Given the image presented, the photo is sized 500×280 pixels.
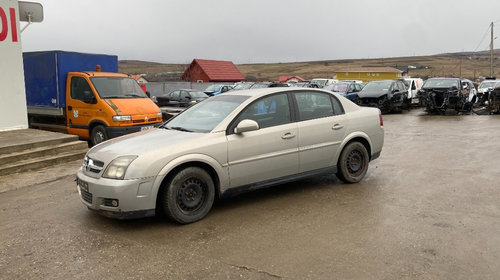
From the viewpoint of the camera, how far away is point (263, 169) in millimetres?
5406

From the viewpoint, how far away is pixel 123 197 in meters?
4.49

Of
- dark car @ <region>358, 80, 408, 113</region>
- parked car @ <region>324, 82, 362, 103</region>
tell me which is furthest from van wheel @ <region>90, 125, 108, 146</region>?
parked car @ <region>324, 82, 362, 103</region>

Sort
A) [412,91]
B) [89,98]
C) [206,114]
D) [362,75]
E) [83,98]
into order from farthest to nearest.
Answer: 1. [362,75]
2. [412,91]
3. [83,98]
4. [89,98]
5. [206,114]

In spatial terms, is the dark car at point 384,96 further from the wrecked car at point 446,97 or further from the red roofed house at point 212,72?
the red roofed house at point 212,72

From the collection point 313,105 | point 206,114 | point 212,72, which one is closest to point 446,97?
point 313,105

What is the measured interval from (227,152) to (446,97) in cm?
1618

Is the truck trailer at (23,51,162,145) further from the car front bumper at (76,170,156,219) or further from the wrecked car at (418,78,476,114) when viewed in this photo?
the wrecked car at (418,78,476,114)

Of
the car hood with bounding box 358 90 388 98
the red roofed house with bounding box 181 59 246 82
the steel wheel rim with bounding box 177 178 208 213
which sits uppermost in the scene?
the red roofed house with bounding box 181 59 246 82

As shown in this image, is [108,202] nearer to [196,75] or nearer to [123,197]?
→ [123,197]

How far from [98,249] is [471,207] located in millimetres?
4554

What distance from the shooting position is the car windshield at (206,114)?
5.41 m

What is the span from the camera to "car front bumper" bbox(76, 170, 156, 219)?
450 cm

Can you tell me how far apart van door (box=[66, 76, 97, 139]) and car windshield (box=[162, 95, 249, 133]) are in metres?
5.50

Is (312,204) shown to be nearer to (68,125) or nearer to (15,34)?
(68,125)
